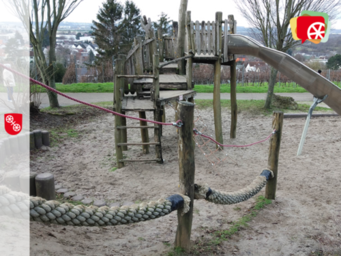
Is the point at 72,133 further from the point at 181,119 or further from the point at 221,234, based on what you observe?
the point at 181,119

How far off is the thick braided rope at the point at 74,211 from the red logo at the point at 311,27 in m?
6.46

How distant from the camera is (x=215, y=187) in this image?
446cm

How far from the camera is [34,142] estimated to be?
20.0 feet

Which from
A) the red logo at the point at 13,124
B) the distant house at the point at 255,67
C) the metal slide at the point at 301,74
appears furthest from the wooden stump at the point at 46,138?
the distant house at the point at 255,67

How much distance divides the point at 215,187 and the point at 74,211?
2.74 meters

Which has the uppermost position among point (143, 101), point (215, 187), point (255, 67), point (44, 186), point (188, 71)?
point (255, 67)

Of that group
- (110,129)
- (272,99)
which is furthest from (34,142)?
(272,99)

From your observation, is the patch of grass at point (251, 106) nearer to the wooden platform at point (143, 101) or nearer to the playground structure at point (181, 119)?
the playground structure at point (181, 119)

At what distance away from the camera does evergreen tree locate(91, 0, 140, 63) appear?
26.2 m

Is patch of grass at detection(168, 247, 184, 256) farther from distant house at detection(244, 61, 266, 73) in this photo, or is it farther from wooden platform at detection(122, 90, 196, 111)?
distant house at detection(244, 61, 266, 73)

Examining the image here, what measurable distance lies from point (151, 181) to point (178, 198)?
2076mm

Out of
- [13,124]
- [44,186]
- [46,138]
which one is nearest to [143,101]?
[46,138]

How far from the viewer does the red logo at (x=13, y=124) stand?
245 inches

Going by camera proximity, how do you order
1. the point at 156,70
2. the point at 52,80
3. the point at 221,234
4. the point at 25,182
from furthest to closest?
the point at 52,80 < the point at 156,70 < the point at 25,182 < the point at 221,234
